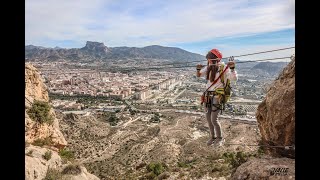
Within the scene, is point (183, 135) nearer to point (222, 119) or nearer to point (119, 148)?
point (119, 148)

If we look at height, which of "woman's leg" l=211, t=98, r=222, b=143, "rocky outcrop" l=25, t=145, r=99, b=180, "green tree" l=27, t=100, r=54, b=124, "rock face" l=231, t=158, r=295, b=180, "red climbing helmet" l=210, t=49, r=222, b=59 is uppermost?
"red climbing helmet" l=210, t=49, r=222, b=59

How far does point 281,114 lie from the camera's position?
841 centimetres

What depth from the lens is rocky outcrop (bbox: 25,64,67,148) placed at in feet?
47.5

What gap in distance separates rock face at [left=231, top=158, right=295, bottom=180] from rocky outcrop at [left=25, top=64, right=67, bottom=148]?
1017 cm

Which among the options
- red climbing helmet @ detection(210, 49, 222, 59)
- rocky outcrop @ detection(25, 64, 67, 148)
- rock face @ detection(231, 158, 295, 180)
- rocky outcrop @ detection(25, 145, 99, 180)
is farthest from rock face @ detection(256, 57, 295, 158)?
rocky outcrop @ detection(25, 64, 67, 148)

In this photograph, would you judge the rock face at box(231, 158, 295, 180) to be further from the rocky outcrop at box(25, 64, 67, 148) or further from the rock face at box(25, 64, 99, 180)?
the rocky outcrop at box(25, 64, 67, 148)

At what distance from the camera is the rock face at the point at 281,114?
823cm

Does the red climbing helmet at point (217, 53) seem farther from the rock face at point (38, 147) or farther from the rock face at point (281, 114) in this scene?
the rock face at point (38, 147)

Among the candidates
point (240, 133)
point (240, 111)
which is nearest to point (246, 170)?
point (240, 133)

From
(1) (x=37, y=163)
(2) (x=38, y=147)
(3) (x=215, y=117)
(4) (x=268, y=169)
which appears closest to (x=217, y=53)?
(3) (x=215, y=117)

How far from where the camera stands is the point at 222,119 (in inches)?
A: 2090
